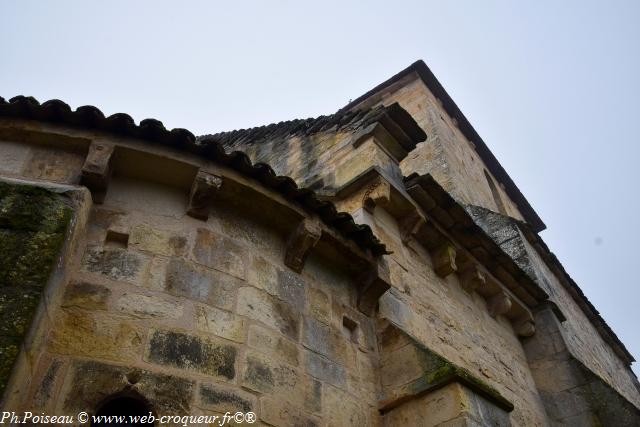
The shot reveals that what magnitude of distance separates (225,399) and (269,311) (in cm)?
72

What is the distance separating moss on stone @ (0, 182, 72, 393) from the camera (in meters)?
2.14

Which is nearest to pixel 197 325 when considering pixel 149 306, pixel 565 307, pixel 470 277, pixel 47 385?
pixel 149 306

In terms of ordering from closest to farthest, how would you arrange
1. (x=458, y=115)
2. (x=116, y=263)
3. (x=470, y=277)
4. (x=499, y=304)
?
(x=116, y=263)
(x=470, y=277)
(x=499, y=304)
(x=458, y=115)

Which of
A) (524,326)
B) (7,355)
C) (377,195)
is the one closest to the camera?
(7,355)

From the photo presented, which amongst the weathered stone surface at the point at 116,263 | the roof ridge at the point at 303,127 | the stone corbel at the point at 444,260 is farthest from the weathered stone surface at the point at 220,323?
the stone corbel at the point at 444,260

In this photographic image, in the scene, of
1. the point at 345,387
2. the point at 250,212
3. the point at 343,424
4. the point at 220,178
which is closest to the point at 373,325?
the point at 345,387

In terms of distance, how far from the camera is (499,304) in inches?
A: 257

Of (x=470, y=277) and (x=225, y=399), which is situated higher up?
(x=470, y=277)

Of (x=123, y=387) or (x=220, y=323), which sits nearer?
(x=123, y=387)

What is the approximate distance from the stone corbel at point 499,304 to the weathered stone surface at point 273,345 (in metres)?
3.93

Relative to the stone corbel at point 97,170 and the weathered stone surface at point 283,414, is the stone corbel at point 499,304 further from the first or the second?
the stone corbel at point 97,170

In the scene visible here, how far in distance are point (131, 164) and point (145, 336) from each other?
47.2 inches

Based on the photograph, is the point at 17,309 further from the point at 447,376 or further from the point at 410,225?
the point at 410,225

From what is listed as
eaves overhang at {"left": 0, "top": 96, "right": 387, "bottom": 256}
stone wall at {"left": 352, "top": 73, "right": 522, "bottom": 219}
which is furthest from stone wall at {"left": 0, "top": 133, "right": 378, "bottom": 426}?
stone wall at {"left": 352, "top": 73, "right": 522, "bottom": 219}
